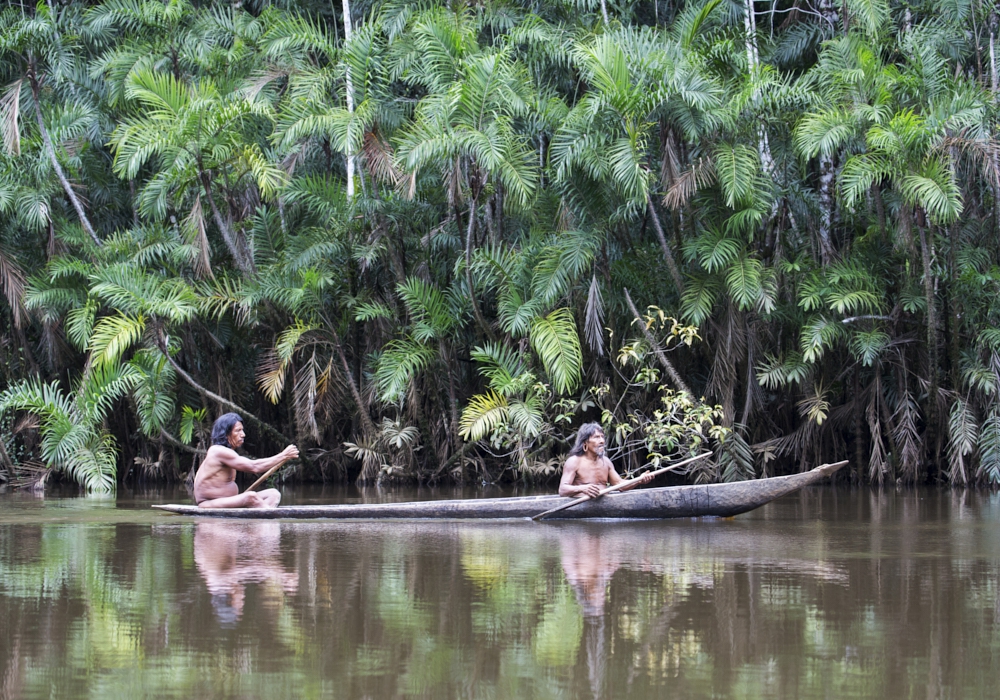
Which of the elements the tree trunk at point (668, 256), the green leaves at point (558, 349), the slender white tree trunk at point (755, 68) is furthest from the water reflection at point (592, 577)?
the slender white tree trunk at point (755, 68)

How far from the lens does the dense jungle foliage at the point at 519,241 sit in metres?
13.8

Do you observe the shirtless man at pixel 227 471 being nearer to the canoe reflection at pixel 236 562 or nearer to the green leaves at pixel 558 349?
the canoe reflection at pixel 236 562

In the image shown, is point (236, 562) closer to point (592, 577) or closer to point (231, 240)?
point (592, 577)

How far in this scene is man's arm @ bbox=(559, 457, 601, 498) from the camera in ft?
35.0

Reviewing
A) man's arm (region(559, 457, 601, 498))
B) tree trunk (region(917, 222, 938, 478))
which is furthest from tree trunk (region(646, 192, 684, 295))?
man's arm (region(559, 457, 601, 498))

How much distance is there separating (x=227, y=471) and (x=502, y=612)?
6.17m

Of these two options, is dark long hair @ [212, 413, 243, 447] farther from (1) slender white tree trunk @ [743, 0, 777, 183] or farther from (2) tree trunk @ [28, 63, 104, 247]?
(1) slender white tree trunk @ [743, 0, 777, 183]

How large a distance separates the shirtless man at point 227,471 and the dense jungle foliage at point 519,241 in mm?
3271

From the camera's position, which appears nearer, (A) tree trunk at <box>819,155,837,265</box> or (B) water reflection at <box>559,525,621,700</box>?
(B) water reflection at <box>559,525,621,700</box>

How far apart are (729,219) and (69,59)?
10226 mm

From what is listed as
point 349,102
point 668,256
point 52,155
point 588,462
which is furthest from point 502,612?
point 52,155

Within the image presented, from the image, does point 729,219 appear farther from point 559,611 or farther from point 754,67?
point 559,611

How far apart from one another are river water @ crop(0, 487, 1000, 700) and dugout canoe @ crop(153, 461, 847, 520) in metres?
0.48

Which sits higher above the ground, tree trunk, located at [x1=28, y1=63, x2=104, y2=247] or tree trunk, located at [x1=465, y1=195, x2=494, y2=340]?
tree trunk, located at [x1=28, y1=63, x2=104, y2=247]
